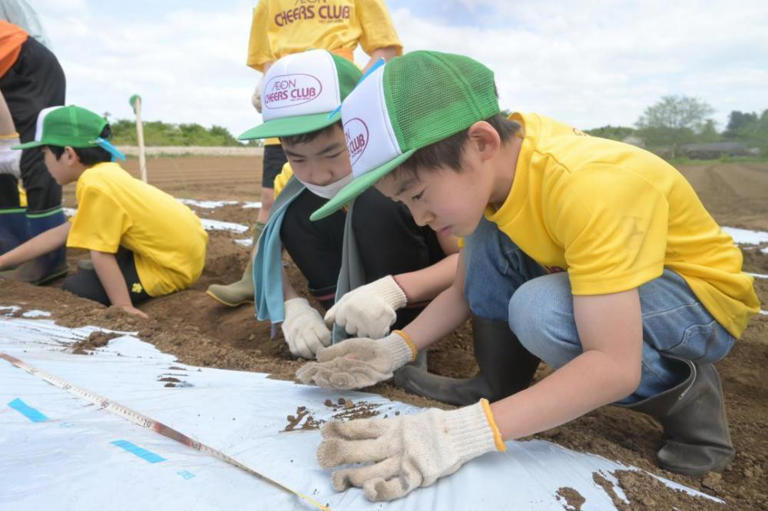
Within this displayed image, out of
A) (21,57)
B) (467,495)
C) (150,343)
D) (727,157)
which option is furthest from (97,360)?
(727,157)

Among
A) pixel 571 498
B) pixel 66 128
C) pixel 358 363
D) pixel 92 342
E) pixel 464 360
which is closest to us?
pixel 571 498

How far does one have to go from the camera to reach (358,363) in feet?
4.11

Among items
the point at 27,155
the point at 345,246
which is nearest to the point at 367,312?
the point at 345,246

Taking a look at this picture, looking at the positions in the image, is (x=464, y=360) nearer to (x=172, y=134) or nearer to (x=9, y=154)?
(x=9, y=154)

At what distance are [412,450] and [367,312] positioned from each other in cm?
54

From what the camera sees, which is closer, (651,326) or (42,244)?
(651,326)

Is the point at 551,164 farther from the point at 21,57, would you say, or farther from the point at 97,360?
the point at 21,57

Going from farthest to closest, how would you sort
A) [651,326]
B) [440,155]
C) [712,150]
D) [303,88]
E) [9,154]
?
[712,150] → [9,154] → [303,88] → [651,326] → [440,155]

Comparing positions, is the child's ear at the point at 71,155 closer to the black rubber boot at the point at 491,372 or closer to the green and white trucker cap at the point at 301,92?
the green and white trucker cap at the point at 301,92

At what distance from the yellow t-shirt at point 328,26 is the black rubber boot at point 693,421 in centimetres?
201

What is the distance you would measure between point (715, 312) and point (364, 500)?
0.76 m

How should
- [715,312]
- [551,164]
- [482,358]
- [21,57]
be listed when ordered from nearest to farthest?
[551,164] < [715,312] < [482,358] < [21,57]

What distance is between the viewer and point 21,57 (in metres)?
2.78

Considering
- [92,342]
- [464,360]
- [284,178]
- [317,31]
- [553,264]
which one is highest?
[317,31]
